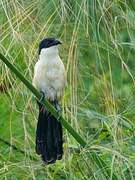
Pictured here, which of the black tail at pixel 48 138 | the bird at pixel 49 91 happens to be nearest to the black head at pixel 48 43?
the bird at pixel 49 91

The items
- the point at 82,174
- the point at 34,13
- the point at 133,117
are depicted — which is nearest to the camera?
the point at 82,174

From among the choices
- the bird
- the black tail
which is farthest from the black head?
the black tail

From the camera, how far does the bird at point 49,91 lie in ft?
5.60

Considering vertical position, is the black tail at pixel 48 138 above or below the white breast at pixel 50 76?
below

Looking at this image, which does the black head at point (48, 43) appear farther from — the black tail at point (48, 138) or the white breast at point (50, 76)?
the black tail at point (48, 138)

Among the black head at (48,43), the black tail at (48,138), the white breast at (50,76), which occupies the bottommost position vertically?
the black tail at (48,138)

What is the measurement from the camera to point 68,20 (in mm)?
1743

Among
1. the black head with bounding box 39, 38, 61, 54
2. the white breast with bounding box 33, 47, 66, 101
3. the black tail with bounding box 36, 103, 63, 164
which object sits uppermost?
the black head with bounding box 39, 38, 61, 54

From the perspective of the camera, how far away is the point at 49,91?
181cm

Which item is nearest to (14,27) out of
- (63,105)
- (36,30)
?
(36,30)

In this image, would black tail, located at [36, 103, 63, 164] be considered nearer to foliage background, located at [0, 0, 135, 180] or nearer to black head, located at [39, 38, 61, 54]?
foliage background, located at [0, 0, 135, 180]

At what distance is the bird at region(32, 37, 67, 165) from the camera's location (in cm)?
171

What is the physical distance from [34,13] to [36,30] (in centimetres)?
4

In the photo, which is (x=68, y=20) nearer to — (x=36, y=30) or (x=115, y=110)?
(x=36, y=30)
